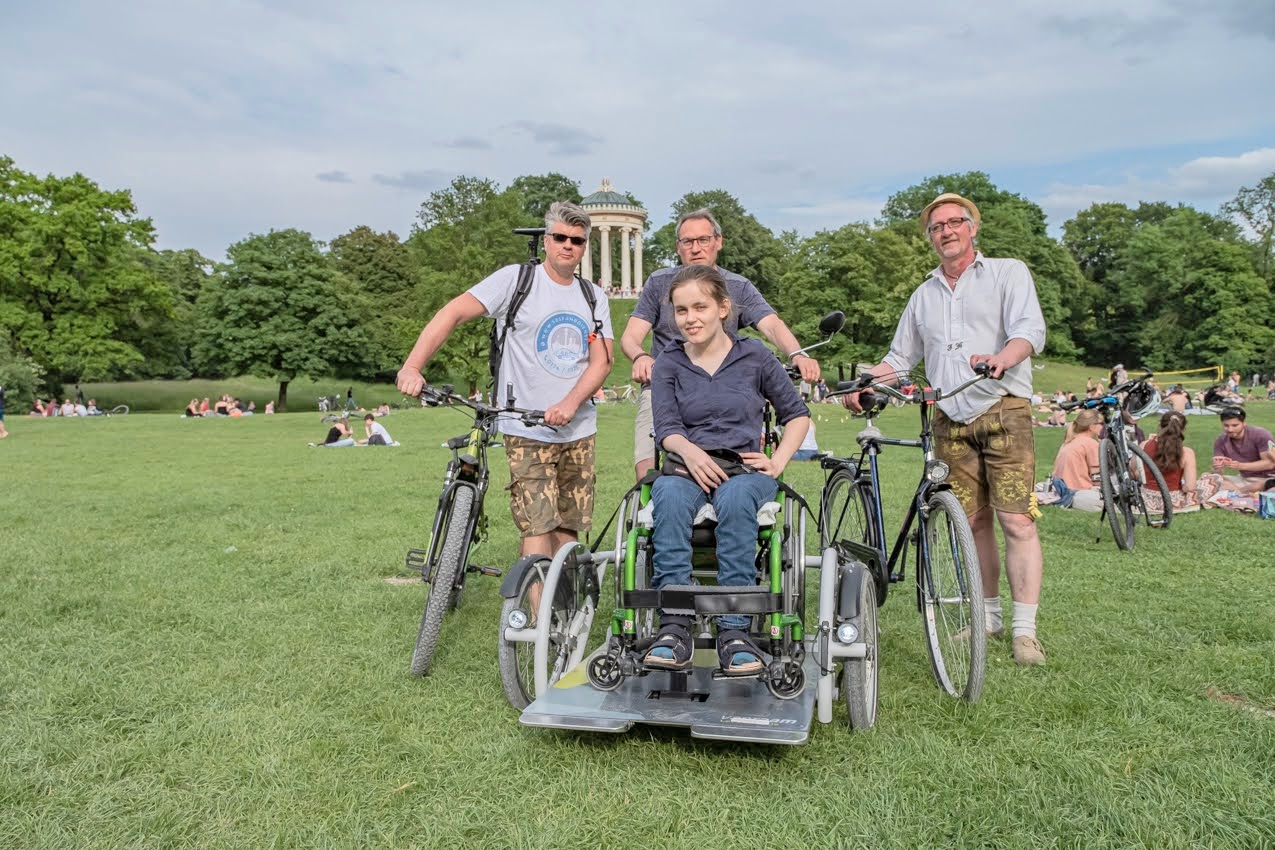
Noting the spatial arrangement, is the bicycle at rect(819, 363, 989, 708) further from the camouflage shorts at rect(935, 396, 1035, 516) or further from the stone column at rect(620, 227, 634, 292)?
the stone column at rect(620, 227, 634, 292)

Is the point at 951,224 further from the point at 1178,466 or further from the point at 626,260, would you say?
the point at 626,260

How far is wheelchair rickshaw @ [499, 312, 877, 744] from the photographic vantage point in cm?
327

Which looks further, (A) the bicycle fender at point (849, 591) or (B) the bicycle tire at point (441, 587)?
(B) the bicycle tire at point (441, 587)

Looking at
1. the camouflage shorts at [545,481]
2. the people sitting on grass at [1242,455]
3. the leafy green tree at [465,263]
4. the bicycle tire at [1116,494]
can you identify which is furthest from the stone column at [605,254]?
the camouflage shorts at [545,481]

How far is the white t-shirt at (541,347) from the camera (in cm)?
475

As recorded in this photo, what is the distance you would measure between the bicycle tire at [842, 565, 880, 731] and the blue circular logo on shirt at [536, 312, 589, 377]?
6.46ft

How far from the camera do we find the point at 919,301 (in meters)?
4.89

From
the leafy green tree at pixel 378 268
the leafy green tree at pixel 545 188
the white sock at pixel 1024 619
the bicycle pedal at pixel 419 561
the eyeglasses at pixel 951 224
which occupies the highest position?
the leafy green tree at pixel 545 188

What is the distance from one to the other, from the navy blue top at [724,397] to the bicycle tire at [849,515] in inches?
36.7

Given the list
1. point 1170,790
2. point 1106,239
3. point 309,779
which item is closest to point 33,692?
point 309,779

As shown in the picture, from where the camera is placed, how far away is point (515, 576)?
3.84m

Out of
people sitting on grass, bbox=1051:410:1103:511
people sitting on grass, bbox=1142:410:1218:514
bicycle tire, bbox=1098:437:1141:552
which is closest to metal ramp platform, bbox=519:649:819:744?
bicycle tire, bbox=1098:437:1141:552

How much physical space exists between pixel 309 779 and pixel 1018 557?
3405 mm

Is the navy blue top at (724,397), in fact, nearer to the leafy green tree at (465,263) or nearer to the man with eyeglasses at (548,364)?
the man with eyeglasses at (548,364)
